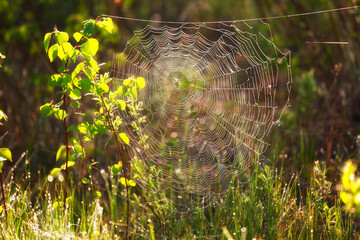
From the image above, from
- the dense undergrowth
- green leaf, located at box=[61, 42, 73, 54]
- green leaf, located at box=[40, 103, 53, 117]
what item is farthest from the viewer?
the dense undergrowth

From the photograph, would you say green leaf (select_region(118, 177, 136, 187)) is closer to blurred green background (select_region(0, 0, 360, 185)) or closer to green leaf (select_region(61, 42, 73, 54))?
green leaf (select_region(61, 42, 73, 54))

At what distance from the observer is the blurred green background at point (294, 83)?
5074 mm

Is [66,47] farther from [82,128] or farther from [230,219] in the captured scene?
[230,219]

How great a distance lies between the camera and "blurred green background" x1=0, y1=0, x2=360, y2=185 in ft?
16.6

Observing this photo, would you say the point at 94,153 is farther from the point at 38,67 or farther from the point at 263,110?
the point at 38,67

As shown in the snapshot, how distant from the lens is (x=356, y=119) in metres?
6.19

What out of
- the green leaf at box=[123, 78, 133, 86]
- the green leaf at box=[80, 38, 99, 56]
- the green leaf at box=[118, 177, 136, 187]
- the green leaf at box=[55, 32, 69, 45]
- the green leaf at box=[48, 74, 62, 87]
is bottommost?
the green leaf at box=[118, 177, 136, 187]

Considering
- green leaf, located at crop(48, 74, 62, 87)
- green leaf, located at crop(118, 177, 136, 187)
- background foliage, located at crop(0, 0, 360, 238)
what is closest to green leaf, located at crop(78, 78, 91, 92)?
green leaf, located at crop(48, 74, 62, 87)

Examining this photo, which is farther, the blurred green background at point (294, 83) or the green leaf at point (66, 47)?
the blurred green background at point (294, 83)

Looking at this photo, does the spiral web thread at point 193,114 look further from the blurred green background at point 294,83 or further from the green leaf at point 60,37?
the green leaf at point 60,37

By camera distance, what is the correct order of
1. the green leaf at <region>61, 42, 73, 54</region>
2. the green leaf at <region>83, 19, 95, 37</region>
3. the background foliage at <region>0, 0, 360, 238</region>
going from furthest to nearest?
the background foliage at <region>0, 0, 360, 238</region> → the green leaf at <region>61, 42, 73, 54</region> → the green leaf at <region>83, 19, 95, 37</region>

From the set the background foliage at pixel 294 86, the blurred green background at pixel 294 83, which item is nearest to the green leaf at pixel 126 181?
the background foliage at pixel 294 86

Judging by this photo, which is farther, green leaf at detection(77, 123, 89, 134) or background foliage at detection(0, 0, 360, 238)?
background foliage at detection(0, 0, 360, 238)

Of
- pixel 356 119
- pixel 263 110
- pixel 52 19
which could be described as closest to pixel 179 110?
pixel 263 110
